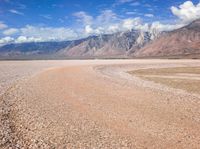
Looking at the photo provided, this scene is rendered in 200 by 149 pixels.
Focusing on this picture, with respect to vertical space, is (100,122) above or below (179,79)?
above

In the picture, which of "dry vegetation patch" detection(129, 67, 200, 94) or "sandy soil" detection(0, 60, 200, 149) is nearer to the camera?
"sandy soil" detection(0, 60, 200, 149)

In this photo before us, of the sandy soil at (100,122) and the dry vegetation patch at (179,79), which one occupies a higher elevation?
the sandy soil at (100,122)

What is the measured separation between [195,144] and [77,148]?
441cm

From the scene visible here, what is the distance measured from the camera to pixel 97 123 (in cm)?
1511

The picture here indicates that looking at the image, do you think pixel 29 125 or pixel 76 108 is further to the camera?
pixel 76 108

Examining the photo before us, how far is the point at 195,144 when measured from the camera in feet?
38.5

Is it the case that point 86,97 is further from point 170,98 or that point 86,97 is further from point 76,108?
point 170,98

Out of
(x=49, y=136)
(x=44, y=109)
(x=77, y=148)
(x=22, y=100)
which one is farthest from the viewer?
(x=22, y=100)

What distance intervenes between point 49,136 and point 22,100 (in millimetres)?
10352

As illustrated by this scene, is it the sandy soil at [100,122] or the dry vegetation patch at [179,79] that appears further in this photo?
the dry vegetation patch at [179,79]

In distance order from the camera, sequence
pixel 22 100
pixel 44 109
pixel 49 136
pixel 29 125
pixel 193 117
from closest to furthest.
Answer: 1. pixel 49 136
2. pixel 29 125
3. pixel 193 117
4. pixel 44 109
5. pixel 22 100

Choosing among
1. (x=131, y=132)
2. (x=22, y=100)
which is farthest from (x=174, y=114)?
(x=22, y=100)

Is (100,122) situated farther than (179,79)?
No

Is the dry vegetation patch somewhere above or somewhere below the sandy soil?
below
